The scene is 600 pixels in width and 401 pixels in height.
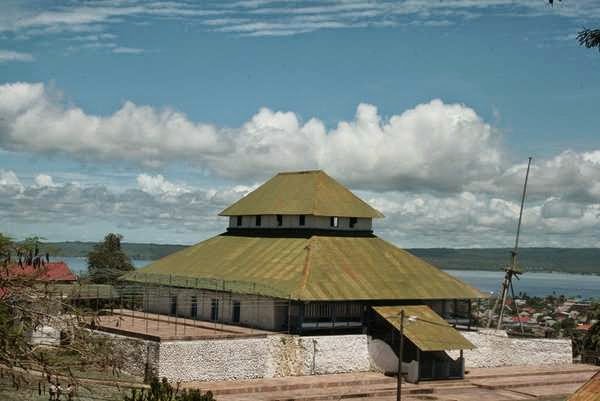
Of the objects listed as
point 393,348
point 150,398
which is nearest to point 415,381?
point 393,348

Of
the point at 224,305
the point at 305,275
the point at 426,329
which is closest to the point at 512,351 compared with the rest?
the point at 426,329

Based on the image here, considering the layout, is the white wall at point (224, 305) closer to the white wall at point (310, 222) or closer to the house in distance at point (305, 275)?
the house in distance at point (305, 275)

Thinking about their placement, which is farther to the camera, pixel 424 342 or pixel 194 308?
pixel 194 308

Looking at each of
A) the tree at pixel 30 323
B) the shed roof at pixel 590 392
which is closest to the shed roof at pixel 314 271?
the tree at pixel 30 323

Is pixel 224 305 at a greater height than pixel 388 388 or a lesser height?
greater

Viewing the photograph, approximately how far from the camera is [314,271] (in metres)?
43.3

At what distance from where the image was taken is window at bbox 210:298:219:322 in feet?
152

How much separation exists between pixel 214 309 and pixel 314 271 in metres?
6.76

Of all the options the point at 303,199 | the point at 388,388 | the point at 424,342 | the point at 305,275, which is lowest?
the point at 388,388

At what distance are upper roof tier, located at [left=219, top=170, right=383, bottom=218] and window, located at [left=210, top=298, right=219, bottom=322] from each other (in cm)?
674

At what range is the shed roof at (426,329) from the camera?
3988 cm

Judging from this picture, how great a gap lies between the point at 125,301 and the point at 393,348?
23004 mm

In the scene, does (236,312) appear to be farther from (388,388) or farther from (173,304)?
(388,388)

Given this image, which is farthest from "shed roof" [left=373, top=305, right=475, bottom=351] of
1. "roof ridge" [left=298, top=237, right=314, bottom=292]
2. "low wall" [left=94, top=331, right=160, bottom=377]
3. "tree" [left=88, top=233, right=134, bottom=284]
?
"tree" [left=88, top=233, right=134, bottom=284]
